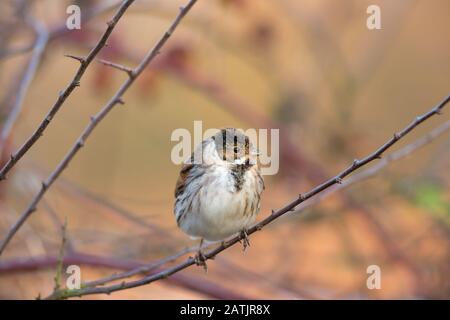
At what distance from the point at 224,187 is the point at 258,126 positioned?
5.07 feet

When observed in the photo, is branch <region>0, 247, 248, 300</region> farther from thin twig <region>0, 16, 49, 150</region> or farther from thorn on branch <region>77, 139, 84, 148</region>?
thorn on branch <region>77, 139, 84, 148</region>

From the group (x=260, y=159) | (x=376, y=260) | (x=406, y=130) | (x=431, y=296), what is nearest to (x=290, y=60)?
(x=376, y=260)

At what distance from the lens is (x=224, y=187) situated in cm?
224

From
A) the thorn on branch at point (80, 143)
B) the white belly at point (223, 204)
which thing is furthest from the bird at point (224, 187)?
the thorn on branch at point (80, 143)

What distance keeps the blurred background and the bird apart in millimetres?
191

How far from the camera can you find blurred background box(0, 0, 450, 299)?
119 inches

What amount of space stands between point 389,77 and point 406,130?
422 centimetres

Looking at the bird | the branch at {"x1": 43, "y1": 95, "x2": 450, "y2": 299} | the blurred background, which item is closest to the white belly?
the bird

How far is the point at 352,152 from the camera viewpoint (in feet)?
13.4

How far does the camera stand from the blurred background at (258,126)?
3.03 meters
